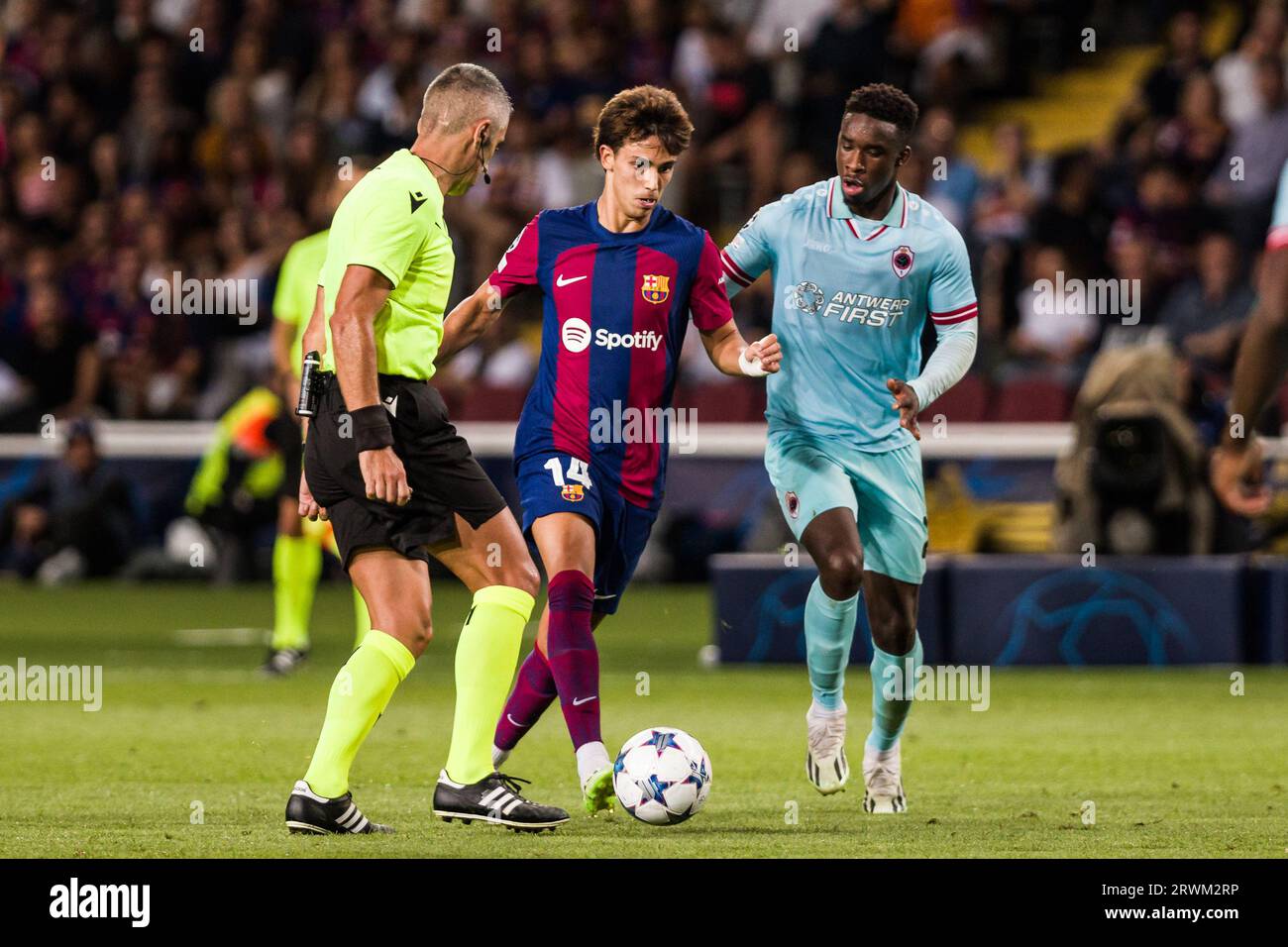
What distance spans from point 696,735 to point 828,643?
76.6 inches

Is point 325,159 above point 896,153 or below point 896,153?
above

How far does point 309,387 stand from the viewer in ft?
21.0

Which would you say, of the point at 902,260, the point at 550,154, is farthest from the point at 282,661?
the point at 550,154

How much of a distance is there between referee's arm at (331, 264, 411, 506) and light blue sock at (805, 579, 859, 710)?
1.80 m

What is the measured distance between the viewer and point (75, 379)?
18234 millimetres

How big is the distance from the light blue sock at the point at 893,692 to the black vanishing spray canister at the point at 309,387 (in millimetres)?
2116

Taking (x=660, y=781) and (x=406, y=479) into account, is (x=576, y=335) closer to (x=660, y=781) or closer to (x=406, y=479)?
(x=406, y=479)

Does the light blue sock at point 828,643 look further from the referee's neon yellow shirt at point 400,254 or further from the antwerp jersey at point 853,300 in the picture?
the referee's neon yellow shirt at point 400,254

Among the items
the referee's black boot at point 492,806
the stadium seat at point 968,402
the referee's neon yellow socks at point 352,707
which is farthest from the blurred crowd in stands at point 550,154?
the referee's neon yellow socks at point 352,707

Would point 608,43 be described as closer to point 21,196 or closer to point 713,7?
point 713,7

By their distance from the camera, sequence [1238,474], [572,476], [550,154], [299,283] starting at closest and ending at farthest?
1. [1238,474]
2. [572,476]
3. [299,283]
4. [550,154]

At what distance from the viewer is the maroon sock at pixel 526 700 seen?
7.05 meters

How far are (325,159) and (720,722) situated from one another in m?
10.5
